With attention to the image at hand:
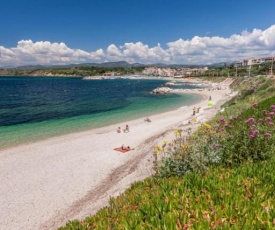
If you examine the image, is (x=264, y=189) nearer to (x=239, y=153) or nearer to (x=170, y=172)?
(x=239, y=153)

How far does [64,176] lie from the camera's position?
16859mm

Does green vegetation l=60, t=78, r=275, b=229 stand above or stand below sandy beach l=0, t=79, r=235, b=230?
above

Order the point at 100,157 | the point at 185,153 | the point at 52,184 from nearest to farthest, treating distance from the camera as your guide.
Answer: the point at 185,153 → the point at 52,184 → the point at 100,157

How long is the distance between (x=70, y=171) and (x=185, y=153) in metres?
11.4

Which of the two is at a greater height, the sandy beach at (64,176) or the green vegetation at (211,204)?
the green vegetation at (211,204)

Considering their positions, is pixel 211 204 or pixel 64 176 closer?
pixel 211 204

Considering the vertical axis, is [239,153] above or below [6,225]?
above

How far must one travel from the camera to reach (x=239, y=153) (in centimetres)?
730

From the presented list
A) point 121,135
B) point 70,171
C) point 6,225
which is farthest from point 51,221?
point 121,135

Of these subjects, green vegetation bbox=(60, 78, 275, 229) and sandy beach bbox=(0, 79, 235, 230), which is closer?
green vegetation bbox=(60, 78, 275, 229)

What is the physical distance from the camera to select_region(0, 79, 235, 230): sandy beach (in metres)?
12.1

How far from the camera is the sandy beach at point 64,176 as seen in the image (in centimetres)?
1209

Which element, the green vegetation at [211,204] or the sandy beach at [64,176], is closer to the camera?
the green vegetation at [211,204]

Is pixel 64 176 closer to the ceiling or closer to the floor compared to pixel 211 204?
closer to the floor
